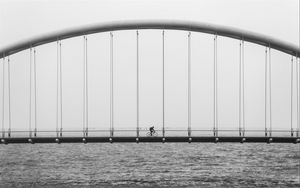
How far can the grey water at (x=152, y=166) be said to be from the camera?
5831 centimetres

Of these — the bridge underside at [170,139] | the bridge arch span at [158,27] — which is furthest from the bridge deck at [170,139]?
the bridge arch span at [158,27]

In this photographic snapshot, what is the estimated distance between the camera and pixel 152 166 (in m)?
75.9

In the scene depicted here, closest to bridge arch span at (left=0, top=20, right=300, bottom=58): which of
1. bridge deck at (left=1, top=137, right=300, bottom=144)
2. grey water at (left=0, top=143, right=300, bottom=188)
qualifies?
bridge deck at (left=1, top=137, right=300, bottom=144)

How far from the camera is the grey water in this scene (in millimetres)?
58312

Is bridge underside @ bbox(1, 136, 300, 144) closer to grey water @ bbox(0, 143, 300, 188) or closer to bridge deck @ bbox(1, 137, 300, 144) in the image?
bridge deck @ bbox(1, 137, 300, 144)

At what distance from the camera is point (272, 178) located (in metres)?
61.4

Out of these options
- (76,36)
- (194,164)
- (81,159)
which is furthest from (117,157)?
(76,36)

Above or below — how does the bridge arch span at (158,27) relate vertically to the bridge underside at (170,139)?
above

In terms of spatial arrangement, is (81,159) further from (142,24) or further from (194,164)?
(142,24)

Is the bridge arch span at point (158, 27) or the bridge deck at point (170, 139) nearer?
the bridge deck at point (170, 139)

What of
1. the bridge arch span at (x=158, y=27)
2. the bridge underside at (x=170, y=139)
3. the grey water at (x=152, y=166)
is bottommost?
the grey water at (x=152, y=166)

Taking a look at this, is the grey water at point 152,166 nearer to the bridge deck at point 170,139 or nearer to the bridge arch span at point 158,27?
the bridge deck at point 170,139

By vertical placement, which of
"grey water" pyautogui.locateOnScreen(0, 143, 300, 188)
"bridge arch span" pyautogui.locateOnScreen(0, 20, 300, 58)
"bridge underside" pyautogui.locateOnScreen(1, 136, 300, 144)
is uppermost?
"bridge arch span" pyautogui.locateOnScreen(0, 20, 300, 58)

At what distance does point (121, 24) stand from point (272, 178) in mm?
29038
